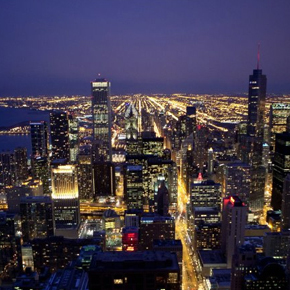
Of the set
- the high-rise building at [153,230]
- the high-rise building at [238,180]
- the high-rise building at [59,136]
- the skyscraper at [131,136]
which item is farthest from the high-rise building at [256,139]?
the high-rise building at [59,136]

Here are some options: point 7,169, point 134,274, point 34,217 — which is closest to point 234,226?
point 134,274

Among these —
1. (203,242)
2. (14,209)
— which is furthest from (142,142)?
(203,242)

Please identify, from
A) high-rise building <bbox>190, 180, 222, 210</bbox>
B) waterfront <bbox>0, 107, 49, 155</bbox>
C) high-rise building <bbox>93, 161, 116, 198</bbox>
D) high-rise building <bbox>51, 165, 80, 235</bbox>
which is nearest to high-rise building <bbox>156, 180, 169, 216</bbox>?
high-rise building <bbox>190, 180, 222, 210</bbox>

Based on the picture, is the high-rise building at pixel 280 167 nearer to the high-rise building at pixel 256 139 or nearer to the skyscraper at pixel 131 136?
the high-rise building at pixel 256 139

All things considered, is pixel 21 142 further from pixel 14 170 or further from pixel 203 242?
pixel 203 242

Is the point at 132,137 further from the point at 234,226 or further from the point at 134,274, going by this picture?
the point at 134,274
